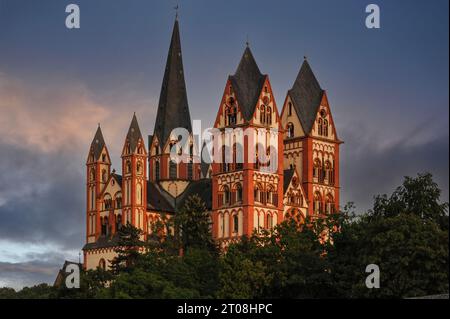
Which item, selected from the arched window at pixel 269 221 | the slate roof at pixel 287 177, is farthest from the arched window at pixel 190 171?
the arched window at pixel 269 221

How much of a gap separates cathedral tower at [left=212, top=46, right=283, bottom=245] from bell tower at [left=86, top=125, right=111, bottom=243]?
10433 mm

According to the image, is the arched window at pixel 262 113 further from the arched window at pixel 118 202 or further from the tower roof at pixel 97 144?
the tower roof at pixel 97 144

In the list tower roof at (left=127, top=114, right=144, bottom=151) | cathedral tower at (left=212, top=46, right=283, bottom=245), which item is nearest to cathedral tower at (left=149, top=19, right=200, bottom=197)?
tower roof at (left=127, top=114, right=144, bottom=151)

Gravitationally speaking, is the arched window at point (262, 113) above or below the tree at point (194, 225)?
above

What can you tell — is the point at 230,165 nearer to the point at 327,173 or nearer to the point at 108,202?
the point at 327,173

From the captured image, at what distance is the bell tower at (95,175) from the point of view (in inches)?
4063

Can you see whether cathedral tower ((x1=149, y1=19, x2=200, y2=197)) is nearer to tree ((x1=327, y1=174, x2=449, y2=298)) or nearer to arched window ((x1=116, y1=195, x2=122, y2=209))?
arched window ((x1=116, y1=195, x2=122, y2=209))

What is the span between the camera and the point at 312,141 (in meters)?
102

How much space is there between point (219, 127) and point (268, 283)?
86.4ft

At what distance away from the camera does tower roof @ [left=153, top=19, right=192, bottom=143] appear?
351 feet

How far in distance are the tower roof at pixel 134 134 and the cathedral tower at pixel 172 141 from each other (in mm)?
5278
